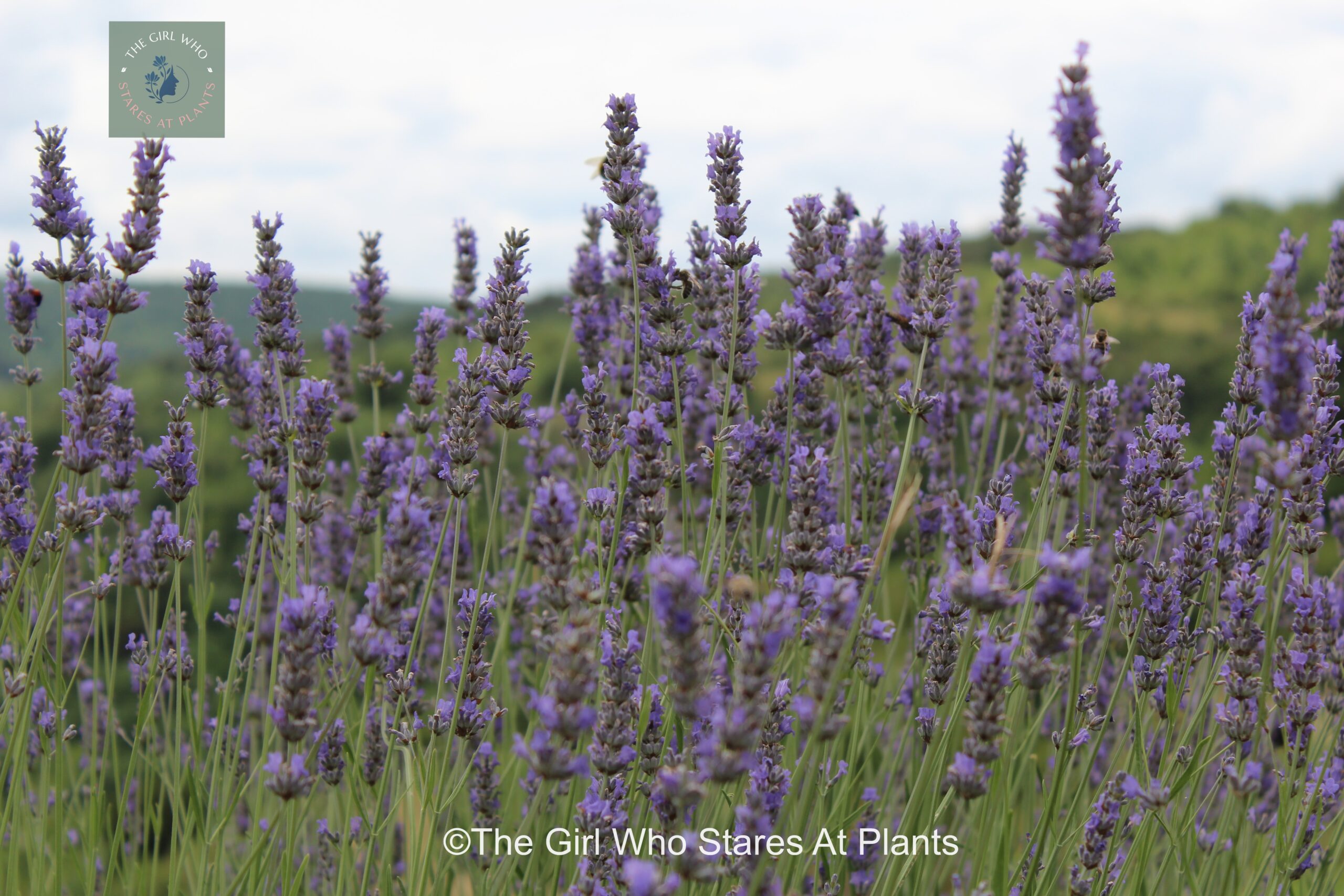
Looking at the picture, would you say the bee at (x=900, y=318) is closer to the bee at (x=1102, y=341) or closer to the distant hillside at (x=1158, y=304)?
the bee at (x=1102, y=341)

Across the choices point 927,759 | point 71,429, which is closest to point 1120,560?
point 927,759

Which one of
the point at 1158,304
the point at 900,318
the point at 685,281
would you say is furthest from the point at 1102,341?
the point at 1158,304

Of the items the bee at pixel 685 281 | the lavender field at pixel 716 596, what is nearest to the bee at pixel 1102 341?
the lavender field at pixel 716 596

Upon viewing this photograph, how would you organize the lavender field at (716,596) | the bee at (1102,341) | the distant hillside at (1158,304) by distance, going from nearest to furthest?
1. the lavender field at (716,596)
2. the bee at (1102,341)
3. the distant hillside at (1158,304)

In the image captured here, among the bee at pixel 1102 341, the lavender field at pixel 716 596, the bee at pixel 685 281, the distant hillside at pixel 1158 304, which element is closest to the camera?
the lavender field at pixel 716 596

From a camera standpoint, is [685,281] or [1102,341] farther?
[685,281]

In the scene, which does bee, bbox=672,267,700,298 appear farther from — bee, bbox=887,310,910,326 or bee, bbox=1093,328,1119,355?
bee, bbox=1093,328,1119,355

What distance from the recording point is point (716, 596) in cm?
236

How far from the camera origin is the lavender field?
1666 millimetres

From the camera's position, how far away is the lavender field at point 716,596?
5.47 ft

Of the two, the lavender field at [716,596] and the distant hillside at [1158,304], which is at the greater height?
the distant hillside at [1158,304]

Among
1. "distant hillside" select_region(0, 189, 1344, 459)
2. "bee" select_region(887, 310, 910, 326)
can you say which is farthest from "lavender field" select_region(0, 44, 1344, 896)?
"distant hillside" select_region(0, 189, 1344, 459)

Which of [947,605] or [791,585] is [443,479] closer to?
[791,585]

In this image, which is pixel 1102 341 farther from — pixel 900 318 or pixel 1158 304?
pixel 1158 304
